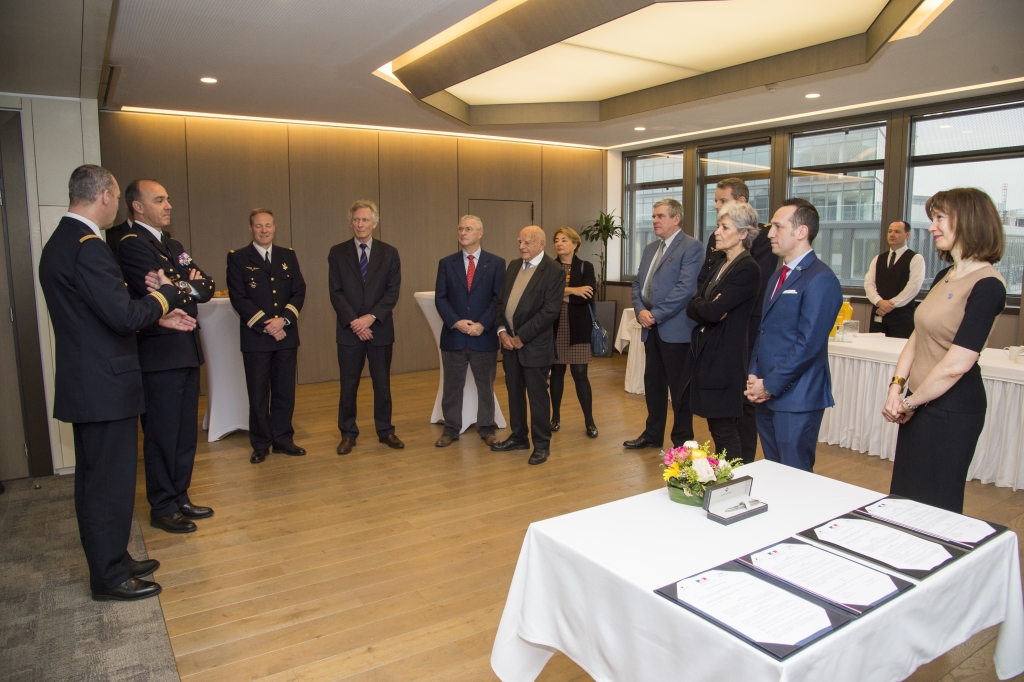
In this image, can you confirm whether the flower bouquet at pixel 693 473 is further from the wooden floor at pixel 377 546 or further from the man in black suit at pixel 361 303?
the man in black suit at pixel 361 303

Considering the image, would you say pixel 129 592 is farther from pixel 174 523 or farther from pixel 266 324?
pixel 266 324

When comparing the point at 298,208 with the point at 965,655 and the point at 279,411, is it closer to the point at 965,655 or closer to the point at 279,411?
the point at 279,411

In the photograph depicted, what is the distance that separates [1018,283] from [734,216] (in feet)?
15.9

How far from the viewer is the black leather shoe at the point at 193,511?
3.74 metres

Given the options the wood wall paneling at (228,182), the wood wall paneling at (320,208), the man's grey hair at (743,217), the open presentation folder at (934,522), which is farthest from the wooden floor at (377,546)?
the wood wall paneling at (228,182)

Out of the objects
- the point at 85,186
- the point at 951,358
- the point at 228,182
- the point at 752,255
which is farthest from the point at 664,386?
the point at 228,182

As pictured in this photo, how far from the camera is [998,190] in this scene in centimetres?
648

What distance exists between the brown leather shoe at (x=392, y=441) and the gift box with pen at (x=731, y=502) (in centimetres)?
351

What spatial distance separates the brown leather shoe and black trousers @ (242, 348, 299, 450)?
694mm

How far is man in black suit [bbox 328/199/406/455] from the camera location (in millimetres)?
4910

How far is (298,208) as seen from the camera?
779 centimetres

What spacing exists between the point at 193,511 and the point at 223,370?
5.73 feet

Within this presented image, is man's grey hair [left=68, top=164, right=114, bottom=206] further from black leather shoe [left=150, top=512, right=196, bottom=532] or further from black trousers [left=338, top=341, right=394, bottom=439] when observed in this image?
black trousers [left=338, top=341, right=394, bottom=439]

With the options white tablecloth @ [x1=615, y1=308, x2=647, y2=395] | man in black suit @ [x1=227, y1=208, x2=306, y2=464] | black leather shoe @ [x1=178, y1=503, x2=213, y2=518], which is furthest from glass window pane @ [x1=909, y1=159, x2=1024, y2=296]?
black leather shoe @ [x1=178, y1=503, x2=213, y2=518]
